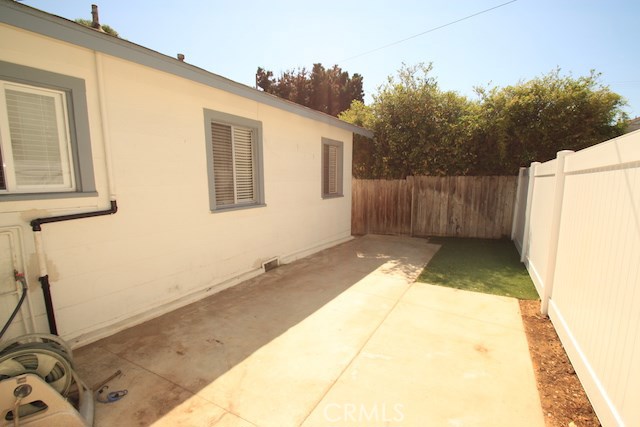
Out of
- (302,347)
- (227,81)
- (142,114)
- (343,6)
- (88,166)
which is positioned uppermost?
(343,6)

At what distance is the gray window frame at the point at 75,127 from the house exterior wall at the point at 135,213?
0.20ft

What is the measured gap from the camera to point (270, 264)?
19.7ft

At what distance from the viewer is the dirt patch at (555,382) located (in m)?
2.20

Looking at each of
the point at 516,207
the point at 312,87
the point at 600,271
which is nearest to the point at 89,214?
the point at 600,271

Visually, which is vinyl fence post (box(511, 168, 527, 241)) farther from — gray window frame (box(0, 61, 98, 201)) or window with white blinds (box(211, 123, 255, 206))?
gray window frame (box(0, 61, 98, 201))

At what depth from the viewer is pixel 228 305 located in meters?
4.28

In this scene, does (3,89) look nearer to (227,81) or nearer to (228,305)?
(227,81)

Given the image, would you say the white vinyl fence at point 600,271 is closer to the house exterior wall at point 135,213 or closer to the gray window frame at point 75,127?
the house exterior wall at point 135,213

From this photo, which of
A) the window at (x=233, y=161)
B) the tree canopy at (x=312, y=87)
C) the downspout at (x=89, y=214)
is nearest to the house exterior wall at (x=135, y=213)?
the downspout at (x=89, y=214)

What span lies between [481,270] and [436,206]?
11.9 ft

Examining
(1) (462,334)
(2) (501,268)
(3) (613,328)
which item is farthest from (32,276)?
(2) (501,268)

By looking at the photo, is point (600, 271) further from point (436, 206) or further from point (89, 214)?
point (436, 206)

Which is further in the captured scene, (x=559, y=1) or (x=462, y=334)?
(x=559, y=1)

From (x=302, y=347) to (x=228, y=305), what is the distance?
162 centimetres
